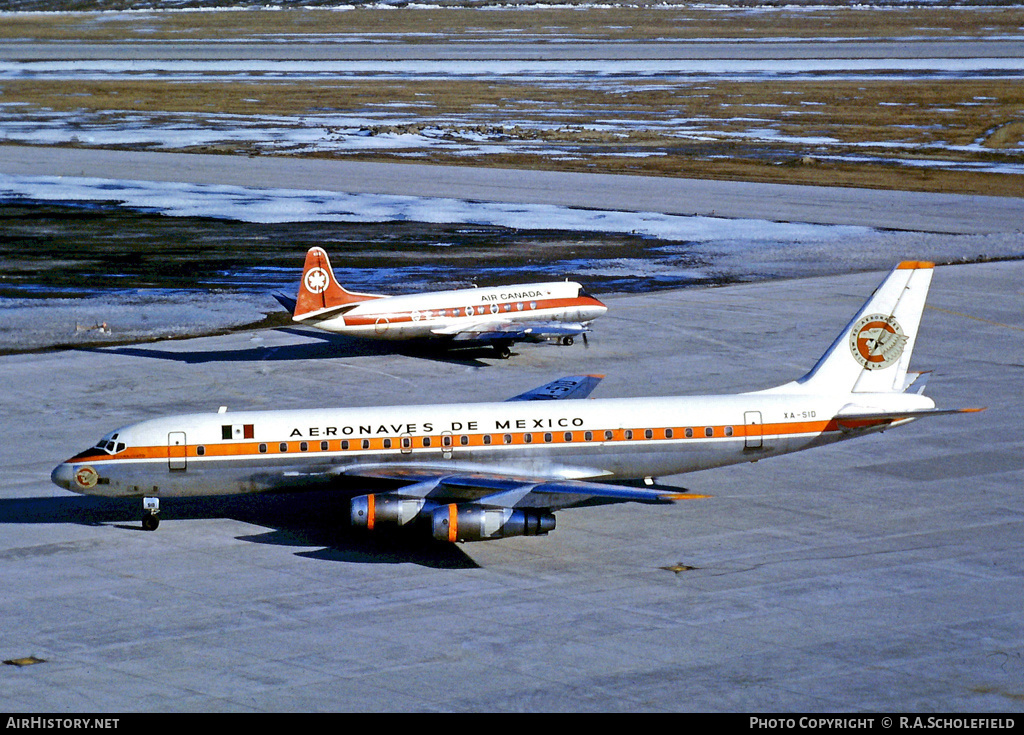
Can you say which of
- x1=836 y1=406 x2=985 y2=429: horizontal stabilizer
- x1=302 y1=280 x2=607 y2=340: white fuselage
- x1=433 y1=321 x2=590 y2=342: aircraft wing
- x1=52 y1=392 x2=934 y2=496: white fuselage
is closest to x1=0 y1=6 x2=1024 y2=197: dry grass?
x1=302 y1=280 x2=607 y2=340: white fuselage

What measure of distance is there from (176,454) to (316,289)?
68.9ft

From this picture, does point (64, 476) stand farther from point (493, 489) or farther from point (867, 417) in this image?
point (867, 417)

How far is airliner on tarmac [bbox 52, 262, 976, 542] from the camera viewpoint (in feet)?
130

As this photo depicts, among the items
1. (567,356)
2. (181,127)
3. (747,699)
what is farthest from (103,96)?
(747,699)

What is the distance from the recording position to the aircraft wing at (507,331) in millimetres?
61094

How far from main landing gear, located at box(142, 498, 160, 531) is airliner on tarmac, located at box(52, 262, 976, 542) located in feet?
0.15

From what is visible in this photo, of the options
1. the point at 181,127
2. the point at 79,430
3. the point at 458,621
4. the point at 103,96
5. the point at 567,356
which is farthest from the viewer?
the point at 103,96

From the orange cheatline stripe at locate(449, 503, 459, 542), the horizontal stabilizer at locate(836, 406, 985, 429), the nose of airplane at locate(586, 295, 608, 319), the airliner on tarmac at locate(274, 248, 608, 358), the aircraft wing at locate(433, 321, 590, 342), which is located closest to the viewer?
the orange cheatline stripe at locate(449, 503, 459, 542)

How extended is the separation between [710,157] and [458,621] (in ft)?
315

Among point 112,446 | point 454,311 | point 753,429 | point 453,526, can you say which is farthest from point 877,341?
point 454,311

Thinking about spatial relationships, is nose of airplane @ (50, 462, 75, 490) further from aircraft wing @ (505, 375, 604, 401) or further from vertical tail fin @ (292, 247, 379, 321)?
vertical tail fin @ (292, 247, 379, 321)

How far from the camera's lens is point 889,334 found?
4288 cm
